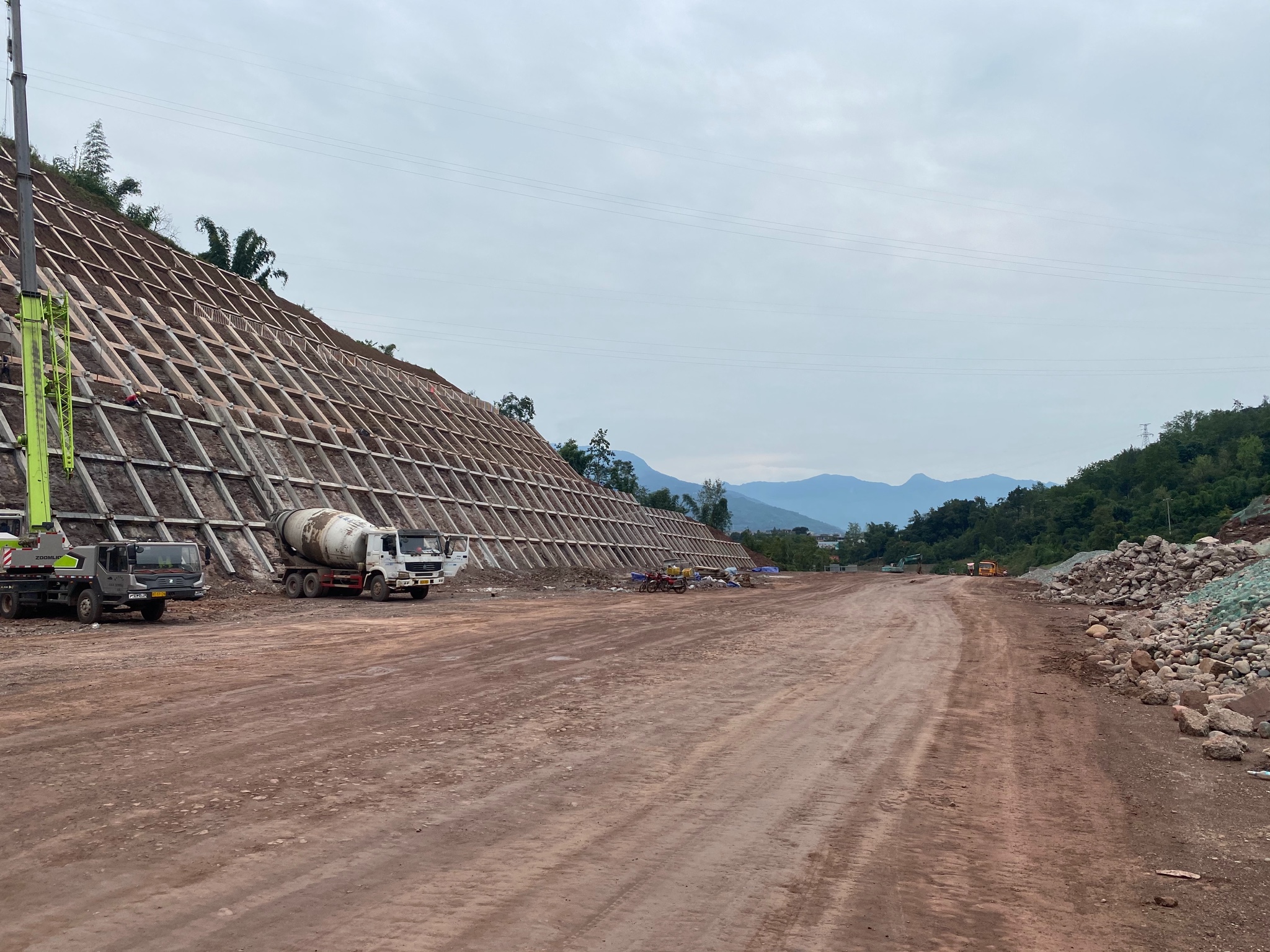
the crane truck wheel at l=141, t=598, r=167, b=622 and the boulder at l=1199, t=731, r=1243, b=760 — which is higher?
the crane truck wheel at l=141, t=598, r=167, b=622

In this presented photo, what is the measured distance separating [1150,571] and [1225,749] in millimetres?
26591

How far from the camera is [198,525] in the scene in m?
29.5

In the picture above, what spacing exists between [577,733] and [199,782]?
403 centimetres

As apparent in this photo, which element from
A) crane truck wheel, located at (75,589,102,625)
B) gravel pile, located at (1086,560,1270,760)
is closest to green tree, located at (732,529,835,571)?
gravel pile, located at (1086,560,1270,760)

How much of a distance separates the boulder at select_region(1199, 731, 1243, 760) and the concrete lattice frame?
2787 centimetres

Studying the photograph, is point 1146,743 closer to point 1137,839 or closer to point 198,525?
point 1137,839

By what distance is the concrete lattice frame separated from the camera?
29.0 meters

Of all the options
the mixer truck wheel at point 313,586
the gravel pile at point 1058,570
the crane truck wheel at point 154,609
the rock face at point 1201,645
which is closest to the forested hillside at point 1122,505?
the gravel pile at point 1058,570

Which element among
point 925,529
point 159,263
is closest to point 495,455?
point 159,263

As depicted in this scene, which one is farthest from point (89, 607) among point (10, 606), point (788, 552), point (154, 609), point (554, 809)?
point (788, 552)

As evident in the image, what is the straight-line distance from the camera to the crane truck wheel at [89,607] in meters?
21.2

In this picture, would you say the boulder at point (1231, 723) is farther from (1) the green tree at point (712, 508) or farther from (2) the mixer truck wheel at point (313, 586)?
(1) the green tree at point (712, 508)

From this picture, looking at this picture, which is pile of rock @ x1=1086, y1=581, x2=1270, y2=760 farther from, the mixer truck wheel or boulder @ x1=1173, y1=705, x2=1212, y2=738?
the mixer truck wheel

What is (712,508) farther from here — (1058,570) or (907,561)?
(1058,570)
